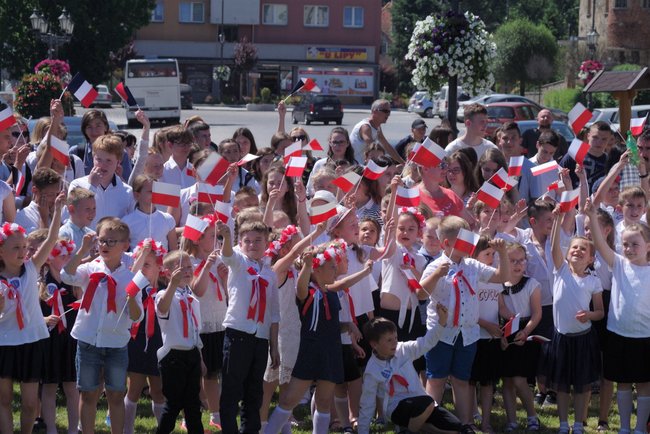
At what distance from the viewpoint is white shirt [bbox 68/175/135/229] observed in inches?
315

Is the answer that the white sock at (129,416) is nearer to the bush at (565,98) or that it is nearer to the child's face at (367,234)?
the child's face at (367,234)

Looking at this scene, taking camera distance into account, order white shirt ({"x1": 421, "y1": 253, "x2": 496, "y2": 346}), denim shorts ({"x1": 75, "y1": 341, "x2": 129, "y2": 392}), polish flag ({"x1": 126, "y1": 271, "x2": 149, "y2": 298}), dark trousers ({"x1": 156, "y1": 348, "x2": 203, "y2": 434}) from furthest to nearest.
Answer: white shirt ({"x1": 421, "y1": 253, "x2": 496, "y2": 346}), dark trousers ({"x1": 156, "y1": 348, "x2": 203, "y2": 434}), denim shorts ({"x1": 75, "y1": 341, "x2": 129, "y2": 392}), polish flag ({"x1": 126, "y1": 271, "x2": 149, "y2": 298})

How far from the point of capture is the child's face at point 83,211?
7123 mm

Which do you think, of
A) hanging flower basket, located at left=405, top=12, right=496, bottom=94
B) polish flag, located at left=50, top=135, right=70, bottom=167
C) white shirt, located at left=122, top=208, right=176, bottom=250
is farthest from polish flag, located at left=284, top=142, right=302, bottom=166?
hanging flower basket, located at left=405, top=12, right=496, bottom=94

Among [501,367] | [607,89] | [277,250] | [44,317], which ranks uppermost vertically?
[607,89]

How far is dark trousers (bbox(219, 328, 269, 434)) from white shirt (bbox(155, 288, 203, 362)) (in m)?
0.24

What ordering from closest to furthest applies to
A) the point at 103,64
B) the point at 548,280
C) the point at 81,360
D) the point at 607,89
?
the point at 81,360 < the point at 548,280 < the point at 607,89 < the point at 103,64

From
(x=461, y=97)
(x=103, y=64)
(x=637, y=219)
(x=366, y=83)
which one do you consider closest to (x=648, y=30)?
(x=461, y=97)

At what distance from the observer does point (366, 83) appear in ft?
221

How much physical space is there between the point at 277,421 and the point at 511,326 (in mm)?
1926

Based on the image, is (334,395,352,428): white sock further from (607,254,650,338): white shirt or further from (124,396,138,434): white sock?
(607,254,650,338): white shirt

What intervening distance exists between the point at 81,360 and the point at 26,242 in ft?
2.74

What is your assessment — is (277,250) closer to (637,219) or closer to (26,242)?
(26,242)

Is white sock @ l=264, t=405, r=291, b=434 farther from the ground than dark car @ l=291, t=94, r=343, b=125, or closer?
closer
